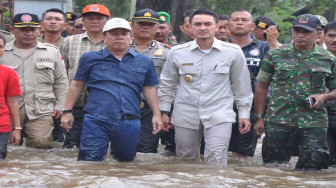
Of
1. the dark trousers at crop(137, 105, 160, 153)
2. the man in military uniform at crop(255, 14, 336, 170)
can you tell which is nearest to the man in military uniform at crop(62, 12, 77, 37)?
the dark trousers at crop(137, 105, 160, 153)

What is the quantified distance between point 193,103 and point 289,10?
83.4 feet

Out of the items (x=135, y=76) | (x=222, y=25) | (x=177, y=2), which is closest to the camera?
(x=135, y=76)

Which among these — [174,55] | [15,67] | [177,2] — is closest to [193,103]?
[174,55]

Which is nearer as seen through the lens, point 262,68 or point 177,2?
point 262,68

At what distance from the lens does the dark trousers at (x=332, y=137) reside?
8539mm

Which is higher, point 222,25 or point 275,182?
point 222,25

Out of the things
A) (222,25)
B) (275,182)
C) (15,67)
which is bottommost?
(275,182)

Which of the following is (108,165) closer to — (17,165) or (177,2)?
(17,165)

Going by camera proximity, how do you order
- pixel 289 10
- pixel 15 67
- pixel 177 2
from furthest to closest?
pixel 289 10, pixel 177 2, pixel 15 67

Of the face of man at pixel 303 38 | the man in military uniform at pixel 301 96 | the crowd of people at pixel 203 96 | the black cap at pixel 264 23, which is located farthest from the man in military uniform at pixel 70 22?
the face of man at pixel 303 38

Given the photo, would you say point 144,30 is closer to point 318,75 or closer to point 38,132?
point 38,132

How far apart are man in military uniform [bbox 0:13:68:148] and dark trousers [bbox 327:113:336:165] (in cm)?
370

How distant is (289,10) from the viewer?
3247 centimetres

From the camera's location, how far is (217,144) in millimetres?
7758
